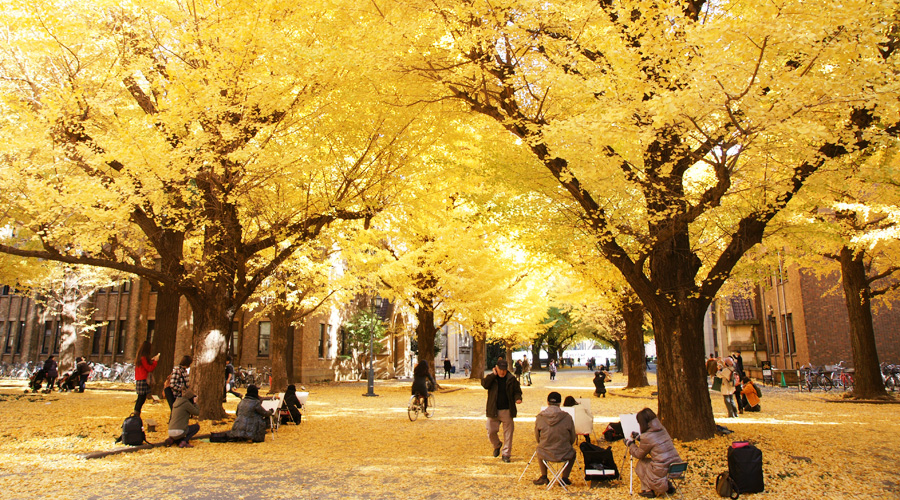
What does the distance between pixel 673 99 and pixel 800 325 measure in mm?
25464

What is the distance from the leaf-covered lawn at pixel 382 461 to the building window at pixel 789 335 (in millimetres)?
15549

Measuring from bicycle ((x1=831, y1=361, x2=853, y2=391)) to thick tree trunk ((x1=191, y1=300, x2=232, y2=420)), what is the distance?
21537mm

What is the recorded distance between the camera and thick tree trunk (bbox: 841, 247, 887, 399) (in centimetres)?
1662

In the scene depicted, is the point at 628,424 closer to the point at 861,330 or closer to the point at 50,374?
the point at 861,330

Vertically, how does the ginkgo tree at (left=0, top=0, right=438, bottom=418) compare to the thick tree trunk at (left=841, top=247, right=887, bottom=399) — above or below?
above

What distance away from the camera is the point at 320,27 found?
1079 cm

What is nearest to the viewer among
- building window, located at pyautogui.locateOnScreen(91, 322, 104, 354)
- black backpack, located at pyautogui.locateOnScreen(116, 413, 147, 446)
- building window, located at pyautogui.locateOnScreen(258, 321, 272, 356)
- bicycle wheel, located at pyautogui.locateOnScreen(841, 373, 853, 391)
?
black backpack, located at pyautogui.locateOnScreen(116, 413, 147, 446)

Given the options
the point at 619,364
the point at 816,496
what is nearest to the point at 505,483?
the point at 816,496

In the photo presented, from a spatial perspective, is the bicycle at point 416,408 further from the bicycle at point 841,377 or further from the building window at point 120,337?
the building window at point 120,337

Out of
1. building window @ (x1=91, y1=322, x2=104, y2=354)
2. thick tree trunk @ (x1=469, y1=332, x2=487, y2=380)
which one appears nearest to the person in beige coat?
thick tree trunk @ (x1=469, y1=332, x2=487, y2=380)

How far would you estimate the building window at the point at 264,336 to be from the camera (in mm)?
31492

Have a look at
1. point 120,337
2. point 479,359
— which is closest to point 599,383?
point 479,359

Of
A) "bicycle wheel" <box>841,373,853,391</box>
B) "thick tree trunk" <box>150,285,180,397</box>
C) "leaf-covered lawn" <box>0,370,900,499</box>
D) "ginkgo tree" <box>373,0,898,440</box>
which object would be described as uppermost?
"ginkgo tree" <box>373,0,898,440</box>

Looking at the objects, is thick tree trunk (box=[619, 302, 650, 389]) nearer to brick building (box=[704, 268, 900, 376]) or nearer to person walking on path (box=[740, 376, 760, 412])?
brick building (box=[704, 268, 900, 376])
